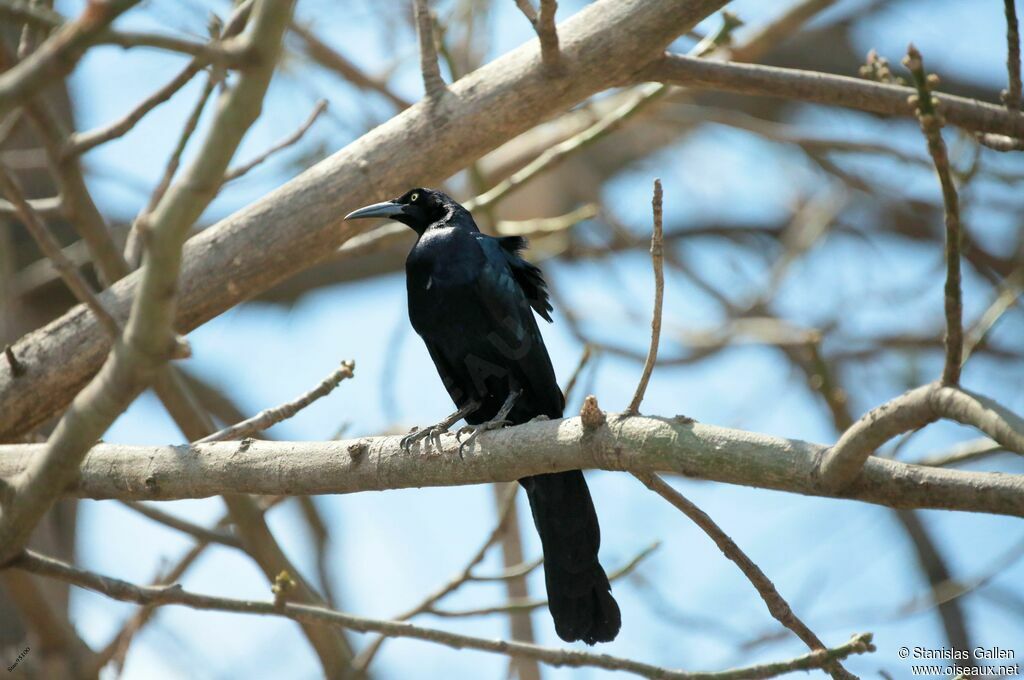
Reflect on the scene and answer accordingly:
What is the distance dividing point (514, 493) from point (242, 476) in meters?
1.30

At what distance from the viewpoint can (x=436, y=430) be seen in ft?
11.6

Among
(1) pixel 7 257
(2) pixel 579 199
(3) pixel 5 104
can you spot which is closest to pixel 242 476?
(3) pixel 5 104

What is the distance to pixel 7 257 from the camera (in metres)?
5.59

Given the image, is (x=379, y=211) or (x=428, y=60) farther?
(x=379, y=211)

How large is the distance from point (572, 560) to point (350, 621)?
923mm

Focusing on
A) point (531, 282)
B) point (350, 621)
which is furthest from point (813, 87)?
point (350, 621)

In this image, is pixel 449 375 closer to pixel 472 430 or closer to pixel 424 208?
pixel 424 208

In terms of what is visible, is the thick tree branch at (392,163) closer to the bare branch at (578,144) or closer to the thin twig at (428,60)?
the thin twig at (428,60)

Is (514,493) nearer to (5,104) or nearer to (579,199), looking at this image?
(5,104)

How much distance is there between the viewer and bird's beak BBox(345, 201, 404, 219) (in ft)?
12.8

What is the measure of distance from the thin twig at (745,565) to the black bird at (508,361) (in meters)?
0.99

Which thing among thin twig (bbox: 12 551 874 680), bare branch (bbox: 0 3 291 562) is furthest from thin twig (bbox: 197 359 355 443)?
bare branch (bbox: 0 3 291 562)

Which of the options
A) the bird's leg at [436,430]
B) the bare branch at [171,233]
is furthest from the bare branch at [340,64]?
the bare branch at [171,233]

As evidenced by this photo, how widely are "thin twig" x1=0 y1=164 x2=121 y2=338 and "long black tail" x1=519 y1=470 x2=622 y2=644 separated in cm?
198
